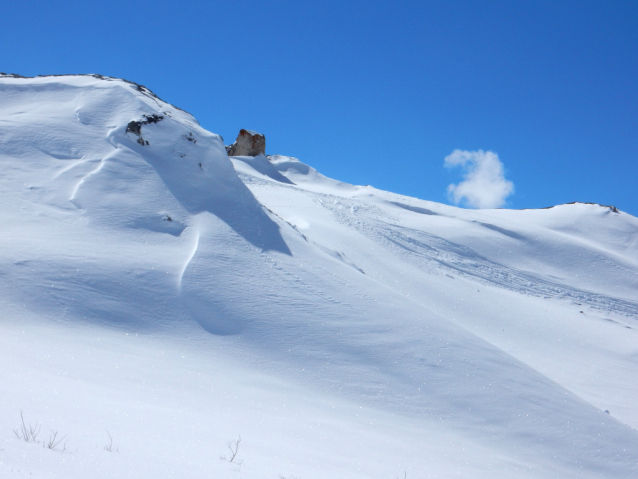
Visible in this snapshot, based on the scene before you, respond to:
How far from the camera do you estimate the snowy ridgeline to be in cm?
386

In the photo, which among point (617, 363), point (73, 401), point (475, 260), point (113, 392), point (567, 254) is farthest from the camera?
point (567, 254)

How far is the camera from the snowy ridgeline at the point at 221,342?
3857 mm

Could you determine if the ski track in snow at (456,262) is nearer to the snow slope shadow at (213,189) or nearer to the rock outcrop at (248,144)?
the snow slope shadow at (213,189)

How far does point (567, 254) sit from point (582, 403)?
12754 millimetres

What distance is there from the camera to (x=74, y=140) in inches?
367

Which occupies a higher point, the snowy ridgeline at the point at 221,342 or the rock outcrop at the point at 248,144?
the rock outcrop at the point at 248,144

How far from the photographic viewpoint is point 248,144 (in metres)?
28.6

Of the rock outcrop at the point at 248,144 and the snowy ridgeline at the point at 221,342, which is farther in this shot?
the rock outcrop at the point at 248,144

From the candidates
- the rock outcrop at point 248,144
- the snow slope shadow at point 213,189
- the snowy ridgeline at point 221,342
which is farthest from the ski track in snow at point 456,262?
the rock outcrop at point 248,144

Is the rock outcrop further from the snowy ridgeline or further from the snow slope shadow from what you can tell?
the snow slope shadow

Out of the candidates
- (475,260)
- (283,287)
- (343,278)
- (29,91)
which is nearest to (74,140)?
(29,91)

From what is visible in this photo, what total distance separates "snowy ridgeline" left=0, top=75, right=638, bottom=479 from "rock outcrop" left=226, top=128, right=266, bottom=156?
16.8 metres

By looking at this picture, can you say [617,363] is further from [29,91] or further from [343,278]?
[29,91]

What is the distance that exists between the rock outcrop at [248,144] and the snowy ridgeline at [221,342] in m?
16.8
